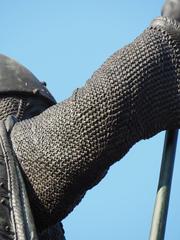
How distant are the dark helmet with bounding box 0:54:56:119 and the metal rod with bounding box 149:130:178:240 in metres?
0.82

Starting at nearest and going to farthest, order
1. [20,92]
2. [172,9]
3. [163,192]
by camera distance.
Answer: [163,192] < [172,9] < [20,92]

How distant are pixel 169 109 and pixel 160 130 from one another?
0.31 feet

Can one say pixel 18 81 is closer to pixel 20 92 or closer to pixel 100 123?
pixel 20 92

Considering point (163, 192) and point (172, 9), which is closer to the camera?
point (163, 192)

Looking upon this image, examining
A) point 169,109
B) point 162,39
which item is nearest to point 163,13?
point 162,39

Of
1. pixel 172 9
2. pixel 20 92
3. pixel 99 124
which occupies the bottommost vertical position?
pixel 99 124

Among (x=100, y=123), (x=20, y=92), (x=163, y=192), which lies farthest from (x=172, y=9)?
(x=20, y=92)

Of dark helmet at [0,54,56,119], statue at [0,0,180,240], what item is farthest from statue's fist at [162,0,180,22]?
dark helmet at [0,54,56,119]

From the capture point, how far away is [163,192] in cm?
415

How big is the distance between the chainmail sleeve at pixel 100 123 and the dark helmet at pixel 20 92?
388 millimetres

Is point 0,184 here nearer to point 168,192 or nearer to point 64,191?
point 64,191

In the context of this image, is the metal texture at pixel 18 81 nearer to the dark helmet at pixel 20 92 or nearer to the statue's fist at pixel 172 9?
the dark helmet at pixel 20 92

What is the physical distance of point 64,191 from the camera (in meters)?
4.28

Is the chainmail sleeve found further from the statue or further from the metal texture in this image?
the metal texture
